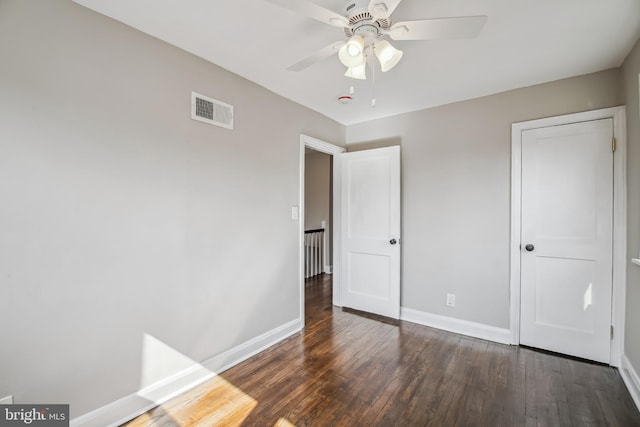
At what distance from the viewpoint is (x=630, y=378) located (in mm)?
1968

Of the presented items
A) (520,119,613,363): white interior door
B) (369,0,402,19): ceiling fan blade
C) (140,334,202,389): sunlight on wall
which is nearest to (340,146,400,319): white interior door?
(520,119,613,363): white interior door

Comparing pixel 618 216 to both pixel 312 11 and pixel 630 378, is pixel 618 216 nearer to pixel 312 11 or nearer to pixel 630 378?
pixel 630 378

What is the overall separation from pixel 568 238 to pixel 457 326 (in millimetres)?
1331

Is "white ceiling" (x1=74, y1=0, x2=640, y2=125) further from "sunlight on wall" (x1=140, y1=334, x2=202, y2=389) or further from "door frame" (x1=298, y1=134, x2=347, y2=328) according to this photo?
"sunlight on wall" (x1=140, y1=334, x2=202, y2=389)

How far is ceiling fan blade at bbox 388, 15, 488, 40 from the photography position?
1212 mm

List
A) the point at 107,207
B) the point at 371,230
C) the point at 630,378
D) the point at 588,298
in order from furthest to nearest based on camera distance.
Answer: the point at 371,230 < the point at 588,298 < the point at 630,378 < the point at 107,207

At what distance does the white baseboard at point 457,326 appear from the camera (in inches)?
107

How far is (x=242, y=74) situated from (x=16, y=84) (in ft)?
4.70

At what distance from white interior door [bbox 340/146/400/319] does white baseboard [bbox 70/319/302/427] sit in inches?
52.2

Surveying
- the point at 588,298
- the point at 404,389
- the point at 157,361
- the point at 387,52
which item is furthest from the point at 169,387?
the point at 588,298

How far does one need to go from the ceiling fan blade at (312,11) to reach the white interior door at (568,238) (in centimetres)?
224

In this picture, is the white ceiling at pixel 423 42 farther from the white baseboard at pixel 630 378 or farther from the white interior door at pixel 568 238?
the white baseboard at pixel 630 378

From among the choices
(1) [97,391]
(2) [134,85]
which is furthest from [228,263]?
(2) [134,85]

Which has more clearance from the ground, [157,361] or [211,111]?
[211,111]
